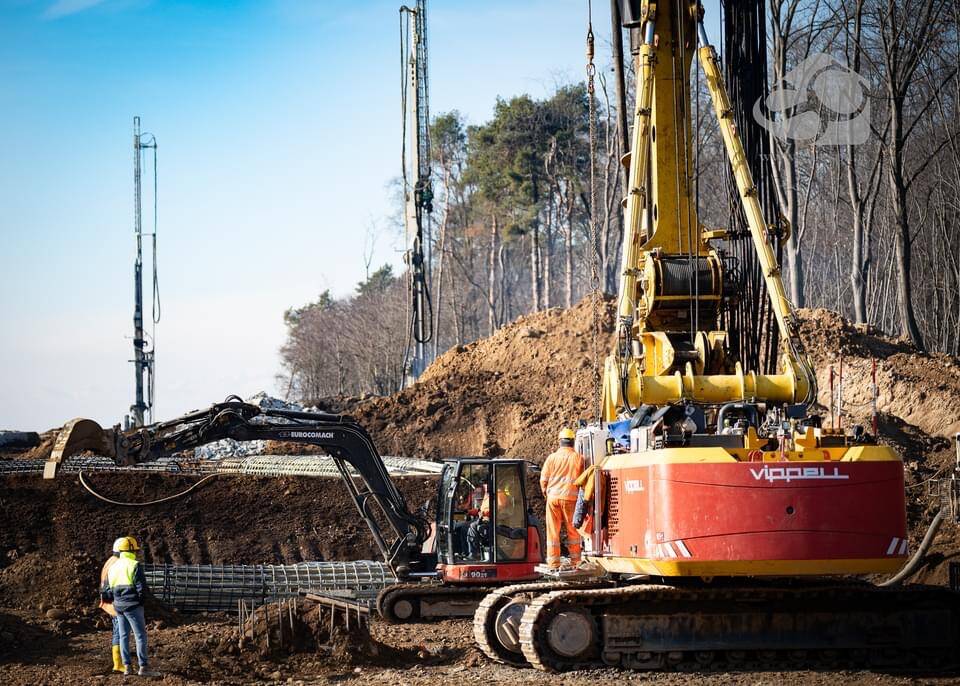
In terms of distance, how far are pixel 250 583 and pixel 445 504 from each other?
3.74 meters

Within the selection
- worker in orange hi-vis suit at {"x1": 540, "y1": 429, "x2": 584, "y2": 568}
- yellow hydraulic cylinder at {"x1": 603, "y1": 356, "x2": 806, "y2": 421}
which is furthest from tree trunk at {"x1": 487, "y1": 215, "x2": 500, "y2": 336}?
yellow hydraulic cylinder at {"x1": 603, "y1": 356, "x2": 806, "y2": 421}

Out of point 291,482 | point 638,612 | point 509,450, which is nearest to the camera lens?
point 638,612

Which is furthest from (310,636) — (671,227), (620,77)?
(620,77)

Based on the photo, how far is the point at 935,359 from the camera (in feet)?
107

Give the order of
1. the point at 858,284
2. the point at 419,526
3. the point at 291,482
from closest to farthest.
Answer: the point at 419,526
the point at 291,482
the point at 858,284

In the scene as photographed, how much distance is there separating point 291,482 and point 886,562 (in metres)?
16.2

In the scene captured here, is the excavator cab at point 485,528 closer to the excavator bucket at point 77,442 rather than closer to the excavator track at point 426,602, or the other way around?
the excavator track at point 426,602

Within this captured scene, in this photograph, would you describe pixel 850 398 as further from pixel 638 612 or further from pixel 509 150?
pixel 509 150

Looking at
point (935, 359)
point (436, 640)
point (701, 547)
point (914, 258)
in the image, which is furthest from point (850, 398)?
point (914, 258)

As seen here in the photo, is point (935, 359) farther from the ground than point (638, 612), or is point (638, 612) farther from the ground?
point (935, 359)

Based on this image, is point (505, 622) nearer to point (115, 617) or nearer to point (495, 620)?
point (495, 620)

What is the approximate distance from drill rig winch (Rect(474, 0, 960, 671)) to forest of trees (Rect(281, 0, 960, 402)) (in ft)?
68.4

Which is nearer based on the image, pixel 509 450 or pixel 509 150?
pixel 509 450

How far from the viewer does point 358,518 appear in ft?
80.1
